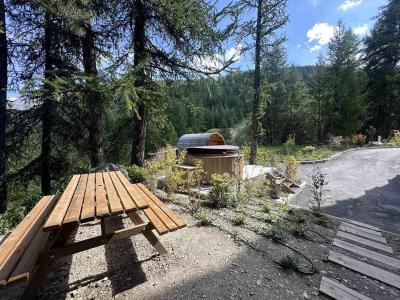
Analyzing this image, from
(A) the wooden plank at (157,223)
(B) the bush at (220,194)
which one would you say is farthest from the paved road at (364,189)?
(A) the wooden plank at (157,223)

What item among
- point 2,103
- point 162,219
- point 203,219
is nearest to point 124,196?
point 162,219

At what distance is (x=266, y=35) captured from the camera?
34.7ft

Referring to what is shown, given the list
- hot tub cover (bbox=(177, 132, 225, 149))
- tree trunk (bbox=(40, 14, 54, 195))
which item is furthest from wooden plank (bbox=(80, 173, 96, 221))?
hot tub cover (bbox=(177, 132, 225, 149))

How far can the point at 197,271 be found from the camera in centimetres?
265

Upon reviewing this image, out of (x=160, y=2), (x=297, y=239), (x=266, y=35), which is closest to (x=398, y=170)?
(x=266, y=35)

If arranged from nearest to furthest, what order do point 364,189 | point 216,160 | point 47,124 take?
point 47,124 < point 216,160 < point 364,189

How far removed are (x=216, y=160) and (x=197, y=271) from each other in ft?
14.2

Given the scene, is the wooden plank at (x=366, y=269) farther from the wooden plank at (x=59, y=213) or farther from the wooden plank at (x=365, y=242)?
the wooden plank at (x=59, y=213)

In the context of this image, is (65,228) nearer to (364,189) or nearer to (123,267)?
(123,267)

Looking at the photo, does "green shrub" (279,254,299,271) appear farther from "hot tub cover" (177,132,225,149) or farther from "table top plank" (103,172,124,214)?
"hot tub cover" (177,132,225,149)

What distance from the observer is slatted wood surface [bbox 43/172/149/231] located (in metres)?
2.05

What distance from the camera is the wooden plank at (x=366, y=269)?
2.87 m

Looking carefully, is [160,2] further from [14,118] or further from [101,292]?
[101,292]

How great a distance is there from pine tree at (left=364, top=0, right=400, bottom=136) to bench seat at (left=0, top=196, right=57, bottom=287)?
98.5 ft
